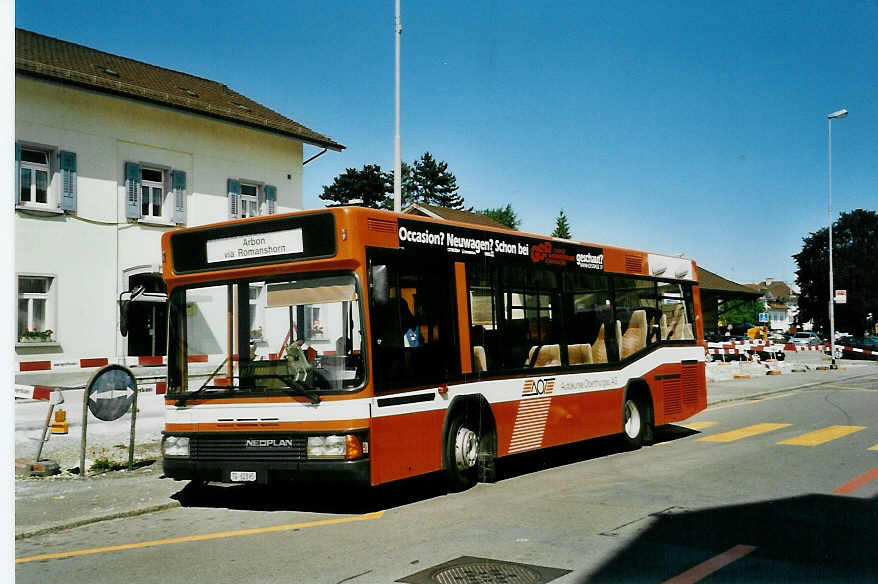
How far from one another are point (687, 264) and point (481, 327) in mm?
6547

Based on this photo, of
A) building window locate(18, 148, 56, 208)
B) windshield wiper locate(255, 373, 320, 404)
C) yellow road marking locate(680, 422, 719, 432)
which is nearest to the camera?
windshield wiper locate(255, 373, 320, 404)

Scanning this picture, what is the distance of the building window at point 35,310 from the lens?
20.9 meters

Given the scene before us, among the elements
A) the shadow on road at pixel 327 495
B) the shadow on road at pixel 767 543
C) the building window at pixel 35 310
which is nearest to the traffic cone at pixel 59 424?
the shadow on road at pixel 327 495

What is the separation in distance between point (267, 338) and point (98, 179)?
16.2 meters

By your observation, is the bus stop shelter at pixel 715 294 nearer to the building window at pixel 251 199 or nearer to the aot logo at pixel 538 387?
the building window at pixel 251 199

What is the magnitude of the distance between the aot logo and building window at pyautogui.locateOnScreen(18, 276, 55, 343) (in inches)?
574

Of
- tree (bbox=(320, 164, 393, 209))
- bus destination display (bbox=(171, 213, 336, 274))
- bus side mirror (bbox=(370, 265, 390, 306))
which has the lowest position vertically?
bus side mirror (bbox=(370, 265, 390, 306))

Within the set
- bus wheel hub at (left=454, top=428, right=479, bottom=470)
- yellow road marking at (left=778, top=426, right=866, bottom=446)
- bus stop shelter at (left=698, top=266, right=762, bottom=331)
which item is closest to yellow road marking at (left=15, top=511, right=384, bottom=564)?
bus wheel hub at (left=454, top=428, right=479, bottom=470)

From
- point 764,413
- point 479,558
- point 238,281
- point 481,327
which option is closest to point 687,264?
point 764,413

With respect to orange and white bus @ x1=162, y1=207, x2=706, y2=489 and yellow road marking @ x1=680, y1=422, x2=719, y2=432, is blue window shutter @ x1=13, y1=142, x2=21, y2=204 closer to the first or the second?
orange and white bus @ x1=162, y1=207, x2=706, y2=489

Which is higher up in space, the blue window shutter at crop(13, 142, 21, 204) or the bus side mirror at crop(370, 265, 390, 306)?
the blue window shutter at crop(13, 142, 21, 204)

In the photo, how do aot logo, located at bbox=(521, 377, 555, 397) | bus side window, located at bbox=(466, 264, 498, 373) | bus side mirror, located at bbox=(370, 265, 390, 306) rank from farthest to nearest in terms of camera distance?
1. aot logo, located at bbox=(521, 377, 555, 397)
2. bus side window, located at bbox=(466, 264, 498, 373)
3. bus side mirror, located at bbox=(370, 265, 390, 306)

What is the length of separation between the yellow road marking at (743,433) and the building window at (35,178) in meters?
16.5

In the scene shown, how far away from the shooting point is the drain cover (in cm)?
583
